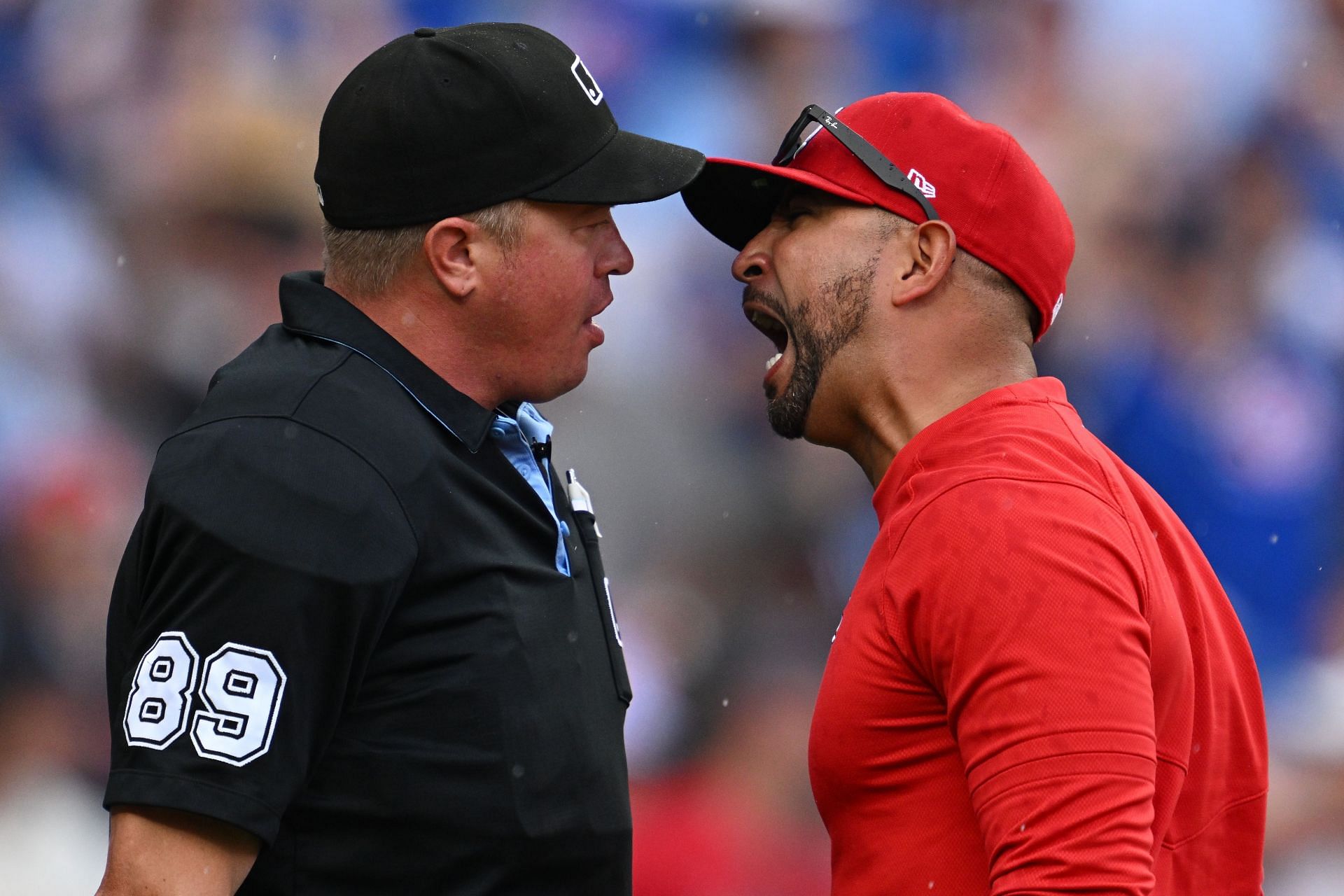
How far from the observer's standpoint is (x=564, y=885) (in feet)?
5.24

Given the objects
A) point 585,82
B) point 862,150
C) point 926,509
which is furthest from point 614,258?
point 926,509

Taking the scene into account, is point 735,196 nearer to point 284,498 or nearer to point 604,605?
point 604,605

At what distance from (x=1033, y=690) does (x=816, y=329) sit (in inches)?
28.4

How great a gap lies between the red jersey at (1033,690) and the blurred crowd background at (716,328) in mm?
1276

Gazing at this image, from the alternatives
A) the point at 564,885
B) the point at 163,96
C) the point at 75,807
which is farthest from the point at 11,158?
the point at 564,885

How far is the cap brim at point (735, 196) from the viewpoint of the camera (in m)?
2.00

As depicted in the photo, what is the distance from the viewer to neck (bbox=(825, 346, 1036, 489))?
181cm

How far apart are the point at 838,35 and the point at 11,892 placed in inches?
104

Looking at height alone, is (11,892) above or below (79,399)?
below

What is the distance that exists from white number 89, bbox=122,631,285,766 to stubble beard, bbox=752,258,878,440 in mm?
904

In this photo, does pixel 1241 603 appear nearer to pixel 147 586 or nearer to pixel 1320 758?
pixel 1320 758

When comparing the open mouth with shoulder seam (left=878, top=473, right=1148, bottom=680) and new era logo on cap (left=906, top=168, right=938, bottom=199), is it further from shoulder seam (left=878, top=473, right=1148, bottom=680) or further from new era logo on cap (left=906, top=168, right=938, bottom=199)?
shoulder seam (left=878, top=473, right=1148, bottom=680)

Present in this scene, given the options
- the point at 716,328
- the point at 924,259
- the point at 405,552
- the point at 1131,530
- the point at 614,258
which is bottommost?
the point at 405,552

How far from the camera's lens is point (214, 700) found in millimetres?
1340
